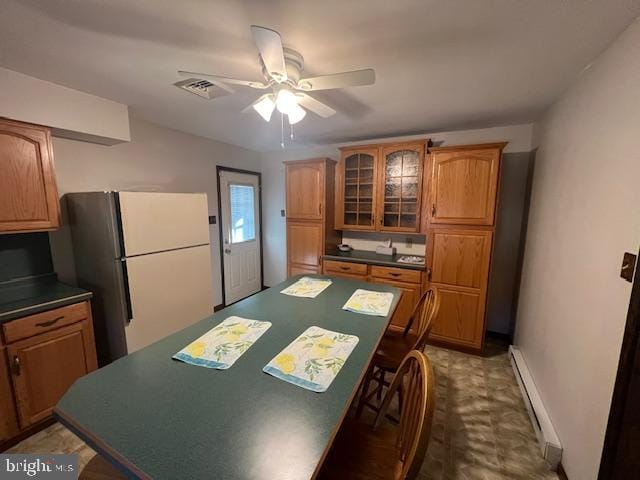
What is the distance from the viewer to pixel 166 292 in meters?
2.22

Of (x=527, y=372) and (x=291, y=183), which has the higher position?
(x=291, y=183)

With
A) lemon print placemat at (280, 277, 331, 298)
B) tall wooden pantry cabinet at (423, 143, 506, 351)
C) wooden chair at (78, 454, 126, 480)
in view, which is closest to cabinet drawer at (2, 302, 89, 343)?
wooden chair at (78, 454, 126, 480)

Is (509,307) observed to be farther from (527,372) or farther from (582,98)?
(582,98)

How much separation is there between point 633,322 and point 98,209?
2.97 meters

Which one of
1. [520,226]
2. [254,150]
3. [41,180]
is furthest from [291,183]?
[520,226]

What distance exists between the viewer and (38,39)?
4.21 ft

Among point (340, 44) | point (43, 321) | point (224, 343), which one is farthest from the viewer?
point (43, 321)

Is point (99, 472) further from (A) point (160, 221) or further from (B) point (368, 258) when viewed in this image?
(B) point (368, 258)

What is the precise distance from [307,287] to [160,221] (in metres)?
1.32

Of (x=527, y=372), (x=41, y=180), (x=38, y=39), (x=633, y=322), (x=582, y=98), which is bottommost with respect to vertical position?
(x=527, y=372)

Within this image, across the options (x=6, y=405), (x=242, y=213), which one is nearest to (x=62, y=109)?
(x=6, y=405)

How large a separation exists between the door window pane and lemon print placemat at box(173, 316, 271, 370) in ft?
7.95

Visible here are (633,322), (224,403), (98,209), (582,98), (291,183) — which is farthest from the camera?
(291,183)

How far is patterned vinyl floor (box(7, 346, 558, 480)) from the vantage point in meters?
1.45
